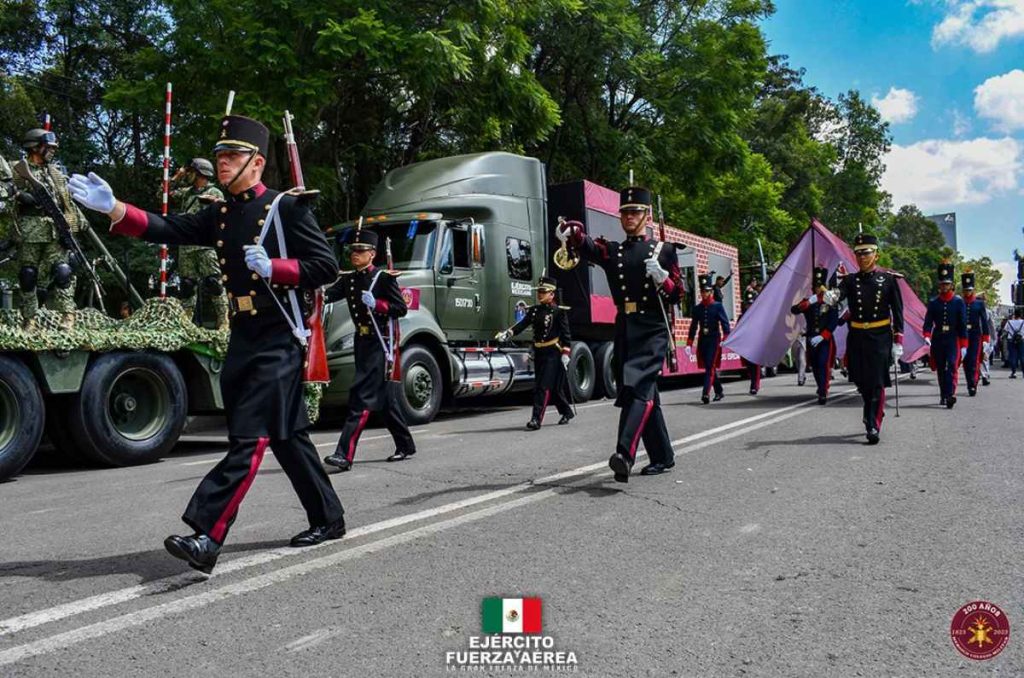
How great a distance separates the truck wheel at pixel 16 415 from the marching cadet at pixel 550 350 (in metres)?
5.20

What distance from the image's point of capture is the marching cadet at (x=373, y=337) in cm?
763

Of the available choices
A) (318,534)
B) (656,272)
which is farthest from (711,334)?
(318,534)

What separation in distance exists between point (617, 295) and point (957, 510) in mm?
2653

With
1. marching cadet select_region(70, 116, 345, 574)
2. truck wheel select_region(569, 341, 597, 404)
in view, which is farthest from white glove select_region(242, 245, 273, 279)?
truck wheel select_region(569, 341, 597, 404)

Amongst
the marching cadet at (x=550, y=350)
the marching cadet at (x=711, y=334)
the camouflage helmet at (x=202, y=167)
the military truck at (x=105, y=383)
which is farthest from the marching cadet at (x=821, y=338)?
the military truck at (x=105, y=383)

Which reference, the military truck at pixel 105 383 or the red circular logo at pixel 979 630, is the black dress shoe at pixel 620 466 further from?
the military truck at pixel 105 383

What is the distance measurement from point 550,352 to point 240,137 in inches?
279

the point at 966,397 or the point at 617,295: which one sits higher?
the point at 617,295

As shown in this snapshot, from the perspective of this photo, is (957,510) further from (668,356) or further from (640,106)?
(640,106)

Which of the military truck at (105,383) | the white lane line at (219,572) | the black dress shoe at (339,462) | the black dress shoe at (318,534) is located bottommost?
the white lane line at (219,572)

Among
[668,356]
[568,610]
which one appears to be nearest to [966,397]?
[668,356]

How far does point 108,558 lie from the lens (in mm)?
4426

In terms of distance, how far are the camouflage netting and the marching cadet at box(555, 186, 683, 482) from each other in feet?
7.75

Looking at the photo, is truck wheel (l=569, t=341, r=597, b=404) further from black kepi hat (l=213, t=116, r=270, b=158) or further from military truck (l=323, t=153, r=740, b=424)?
black kepi hat (l=213, t=116, r=270, b=158)
